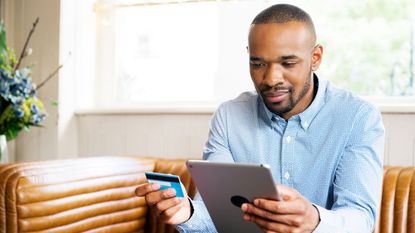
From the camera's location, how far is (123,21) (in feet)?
9.43

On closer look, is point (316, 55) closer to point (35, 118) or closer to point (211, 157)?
point (211, 157)

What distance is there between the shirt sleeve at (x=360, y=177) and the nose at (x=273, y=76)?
250mm

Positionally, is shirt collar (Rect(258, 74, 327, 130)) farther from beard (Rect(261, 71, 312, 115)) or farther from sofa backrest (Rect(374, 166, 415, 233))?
sofa backrest (Rect(374, 166, 415, 233))

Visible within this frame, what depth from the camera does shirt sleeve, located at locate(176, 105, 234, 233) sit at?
144 centimetres

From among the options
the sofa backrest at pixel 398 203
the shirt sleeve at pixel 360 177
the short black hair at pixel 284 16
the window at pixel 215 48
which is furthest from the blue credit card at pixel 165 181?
the window at pixel 215 48

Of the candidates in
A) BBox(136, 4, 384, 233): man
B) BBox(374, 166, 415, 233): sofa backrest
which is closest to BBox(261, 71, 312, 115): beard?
BBox(136, 4, 384, 233): man

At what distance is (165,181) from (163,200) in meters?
0.06

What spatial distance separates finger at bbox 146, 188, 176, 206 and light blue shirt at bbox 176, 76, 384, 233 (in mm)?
174

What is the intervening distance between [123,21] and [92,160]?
1.08 m

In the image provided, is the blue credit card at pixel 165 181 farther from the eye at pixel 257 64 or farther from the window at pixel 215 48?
the window at pixel 215 48

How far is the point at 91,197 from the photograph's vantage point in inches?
74.0

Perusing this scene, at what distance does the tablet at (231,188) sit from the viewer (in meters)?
1.09

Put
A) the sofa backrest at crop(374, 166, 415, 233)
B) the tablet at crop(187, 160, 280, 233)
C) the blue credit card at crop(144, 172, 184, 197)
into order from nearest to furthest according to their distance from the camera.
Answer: the tablet at crop(187, 160, 280, 233), the blue credit card at crop(144, 172, 184, 197), the sofa backrest at crop(374, 166, 415, 233)

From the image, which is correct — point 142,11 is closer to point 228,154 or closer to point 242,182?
point 228,154
